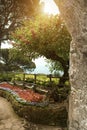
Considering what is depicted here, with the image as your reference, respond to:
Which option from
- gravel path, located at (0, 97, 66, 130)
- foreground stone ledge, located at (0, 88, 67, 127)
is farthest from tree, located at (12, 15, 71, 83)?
gravel path, located at (0, 97, 66, 130)

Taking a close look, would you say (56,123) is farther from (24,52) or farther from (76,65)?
(76,65)

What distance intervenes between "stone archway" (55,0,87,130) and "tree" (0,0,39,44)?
24.5 metres

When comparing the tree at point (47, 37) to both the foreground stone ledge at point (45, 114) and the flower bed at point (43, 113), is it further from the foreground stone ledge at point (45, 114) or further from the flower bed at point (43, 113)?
the foreground stone ledge at point (45, 114)

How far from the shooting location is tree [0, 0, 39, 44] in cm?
3111

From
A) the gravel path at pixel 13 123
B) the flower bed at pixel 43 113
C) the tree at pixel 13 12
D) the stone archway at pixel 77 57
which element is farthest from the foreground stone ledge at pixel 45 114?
the tree at pixel 13 12

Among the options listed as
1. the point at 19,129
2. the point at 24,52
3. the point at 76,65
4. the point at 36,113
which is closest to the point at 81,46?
the point at 76,65

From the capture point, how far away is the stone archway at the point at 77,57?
5.96 metres

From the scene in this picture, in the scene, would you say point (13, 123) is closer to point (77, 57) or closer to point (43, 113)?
point (43, 113)

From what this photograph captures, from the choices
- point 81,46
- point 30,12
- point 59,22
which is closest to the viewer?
point 81,46

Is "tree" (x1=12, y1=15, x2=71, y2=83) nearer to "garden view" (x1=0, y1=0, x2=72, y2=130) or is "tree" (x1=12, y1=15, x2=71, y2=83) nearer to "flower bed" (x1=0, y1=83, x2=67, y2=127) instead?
"garden view" (x1=0, y1=0, x2=72, y2=130)

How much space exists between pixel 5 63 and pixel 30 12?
34.0ft

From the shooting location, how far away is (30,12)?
31906 millimetres

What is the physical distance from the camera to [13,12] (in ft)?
107

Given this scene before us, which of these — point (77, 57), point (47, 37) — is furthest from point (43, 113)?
point (77, 57)
